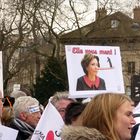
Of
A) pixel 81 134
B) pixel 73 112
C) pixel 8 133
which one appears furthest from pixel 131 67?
pixel 81 134

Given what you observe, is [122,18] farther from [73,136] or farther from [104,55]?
[73,136]

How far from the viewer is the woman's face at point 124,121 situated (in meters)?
3.14

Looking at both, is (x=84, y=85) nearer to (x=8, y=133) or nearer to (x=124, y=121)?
(x=8, y=133)

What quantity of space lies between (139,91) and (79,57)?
5.89ft

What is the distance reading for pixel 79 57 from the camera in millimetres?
6059

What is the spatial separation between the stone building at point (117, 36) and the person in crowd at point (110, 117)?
26149mm

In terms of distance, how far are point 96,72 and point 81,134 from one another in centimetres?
305

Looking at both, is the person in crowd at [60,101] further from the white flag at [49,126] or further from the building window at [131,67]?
the building window at [131,67]

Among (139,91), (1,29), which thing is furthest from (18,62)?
(139,91)

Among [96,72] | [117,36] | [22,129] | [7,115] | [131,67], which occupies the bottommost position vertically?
[131,67]

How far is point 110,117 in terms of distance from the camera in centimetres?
312

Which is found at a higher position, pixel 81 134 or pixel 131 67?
pixel 81 134

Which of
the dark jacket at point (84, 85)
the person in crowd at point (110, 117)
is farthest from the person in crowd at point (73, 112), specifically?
the dark jacket at point (84, 85)

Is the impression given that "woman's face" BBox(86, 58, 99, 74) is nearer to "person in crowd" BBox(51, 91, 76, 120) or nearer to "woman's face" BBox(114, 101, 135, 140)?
"person in crowd" BBox(51, 91, 76, 120)
